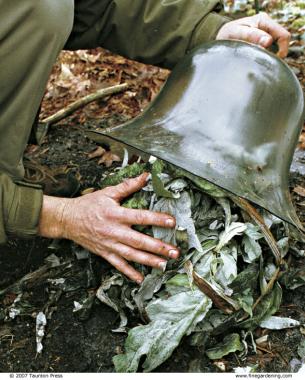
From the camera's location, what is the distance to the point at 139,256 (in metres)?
1.95

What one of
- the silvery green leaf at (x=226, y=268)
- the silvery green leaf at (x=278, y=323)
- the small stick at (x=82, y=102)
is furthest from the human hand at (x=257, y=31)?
the small stick at (x=82, y=102)

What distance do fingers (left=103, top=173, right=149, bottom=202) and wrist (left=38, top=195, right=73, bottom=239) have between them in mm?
170

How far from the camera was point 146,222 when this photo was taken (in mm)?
1944

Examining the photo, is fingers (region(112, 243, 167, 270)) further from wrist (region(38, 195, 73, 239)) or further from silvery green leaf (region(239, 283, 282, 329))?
silvery green leaf (region(239, 283, 282, 329))

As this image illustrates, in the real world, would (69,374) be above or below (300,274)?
below

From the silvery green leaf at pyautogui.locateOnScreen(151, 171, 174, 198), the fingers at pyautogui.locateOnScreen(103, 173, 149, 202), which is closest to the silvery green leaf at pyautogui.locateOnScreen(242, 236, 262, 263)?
the silvery green leaf at pyautogui.locateOnScreen(151, 171, 174, 198)

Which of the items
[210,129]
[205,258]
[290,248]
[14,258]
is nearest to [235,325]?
[205,258]

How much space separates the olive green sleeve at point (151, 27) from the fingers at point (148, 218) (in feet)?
3.17

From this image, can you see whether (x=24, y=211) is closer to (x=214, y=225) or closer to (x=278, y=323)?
(x=214, y=225)

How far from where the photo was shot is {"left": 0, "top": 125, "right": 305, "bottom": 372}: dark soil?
6.45 feet

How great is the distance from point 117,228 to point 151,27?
1092 millimetres

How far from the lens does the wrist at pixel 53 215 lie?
6.81 feet

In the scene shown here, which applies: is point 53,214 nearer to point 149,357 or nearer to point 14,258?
point 14,258

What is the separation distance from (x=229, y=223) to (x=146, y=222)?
12.2 inches
